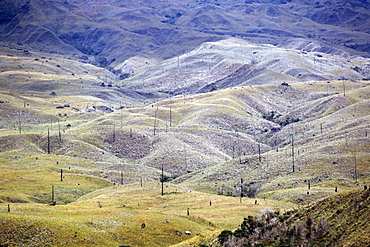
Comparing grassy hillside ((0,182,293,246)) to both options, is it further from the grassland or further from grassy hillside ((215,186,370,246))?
grassy hillside ((215,186,370,246))

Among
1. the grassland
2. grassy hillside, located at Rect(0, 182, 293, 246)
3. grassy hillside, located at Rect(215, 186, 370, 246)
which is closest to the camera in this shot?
grassy hillside, located at Rect(215, 186, 370, 246)

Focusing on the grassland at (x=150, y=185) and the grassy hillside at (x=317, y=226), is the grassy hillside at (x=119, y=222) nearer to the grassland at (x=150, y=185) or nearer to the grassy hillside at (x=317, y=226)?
the grassland at (x=150, y=185)

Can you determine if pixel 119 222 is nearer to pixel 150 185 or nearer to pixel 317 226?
pixel 317 226

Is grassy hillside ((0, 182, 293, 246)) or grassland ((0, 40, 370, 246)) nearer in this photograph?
grassy hillside ((0, 182, 293, 246))

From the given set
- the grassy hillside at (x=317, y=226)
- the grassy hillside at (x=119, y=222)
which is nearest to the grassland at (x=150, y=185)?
the grassy hillside at (x=119, y=222)

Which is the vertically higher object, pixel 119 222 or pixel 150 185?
pixel 150 185

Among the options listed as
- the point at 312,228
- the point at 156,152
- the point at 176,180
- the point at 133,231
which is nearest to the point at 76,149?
the point at 156,152

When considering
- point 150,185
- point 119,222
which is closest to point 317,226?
point 119,222

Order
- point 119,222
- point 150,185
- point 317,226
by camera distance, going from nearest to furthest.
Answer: point 317,226 → point 119,222 → point 150,185

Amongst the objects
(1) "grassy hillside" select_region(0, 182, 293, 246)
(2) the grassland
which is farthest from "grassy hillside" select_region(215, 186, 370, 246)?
(1) "grassy hillside" select_region(0, 182, 293, 246)

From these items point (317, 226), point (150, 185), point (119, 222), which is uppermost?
point (150, 185)

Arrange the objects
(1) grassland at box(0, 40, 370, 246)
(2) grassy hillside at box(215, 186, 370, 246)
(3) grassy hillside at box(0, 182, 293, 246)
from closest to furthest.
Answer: (2) grassy hillside at box(215, 186, 370, 246) → (3) grassy hillside at box(0, 182, 293, 246) → (1) grassland at box(0, 40, 370, 246)

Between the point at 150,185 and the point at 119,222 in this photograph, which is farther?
the point at 150,185

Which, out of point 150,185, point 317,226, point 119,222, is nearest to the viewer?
point 317,226
